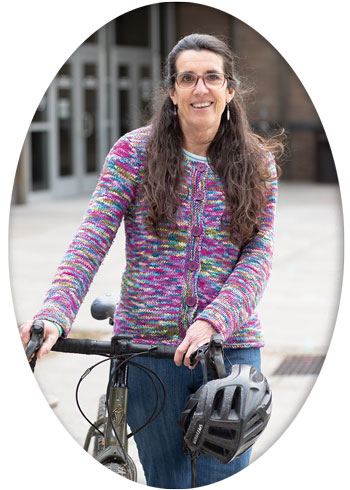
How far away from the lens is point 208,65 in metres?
2.13

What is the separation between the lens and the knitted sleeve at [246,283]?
6.94 ft

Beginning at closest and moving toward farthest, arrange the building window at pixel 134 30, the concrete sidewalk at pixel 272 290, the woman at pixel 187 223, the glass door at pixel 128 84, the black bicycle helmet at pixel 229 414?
1. the black bicycle helmet at pixel 229 414
2. the woman at pixel 187 223
3. the concrete sidewalk at pixel 272 290
4. the building window at pixel 134 30
5. the glass door at pixel 128 84

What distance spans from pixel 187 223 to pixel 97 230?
256 mm

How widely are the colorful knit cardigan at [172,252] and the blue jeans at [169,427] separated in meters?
0.11

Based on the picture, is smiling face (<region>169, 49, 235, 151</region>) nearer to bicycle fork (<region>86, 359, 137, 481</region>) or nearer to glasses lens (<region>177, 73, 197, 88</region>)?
glasses lens (<region>177, 73, 197, 88</region>)

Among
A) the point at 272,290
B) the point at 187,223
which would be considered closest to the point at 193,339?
the point at 187,223

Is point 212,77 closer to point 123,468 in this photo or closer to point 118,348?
point 118,348

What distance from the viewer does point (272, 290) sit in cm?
736

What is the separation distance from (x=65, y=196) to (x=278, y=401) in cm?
1036

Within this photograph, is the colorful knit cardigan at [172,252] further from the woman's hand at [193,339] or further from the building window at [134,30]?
the building window at [134,30]

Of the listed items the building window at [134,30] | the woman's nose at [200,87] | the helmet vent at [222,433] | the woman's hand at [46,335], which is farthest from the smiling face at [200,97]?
the building window at [134,30]

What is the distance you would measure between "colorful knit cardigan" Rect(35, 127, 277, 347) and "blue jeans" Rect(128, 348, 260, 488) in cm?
11

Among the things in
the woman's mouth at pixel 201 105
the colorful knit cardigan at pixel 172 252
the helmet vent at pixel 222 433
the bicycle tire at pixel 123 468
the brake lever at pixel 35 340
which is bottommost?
the bicycle tire at pixel 123 468

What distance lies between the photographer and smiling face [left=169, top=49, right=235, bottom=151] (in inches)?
84.0
